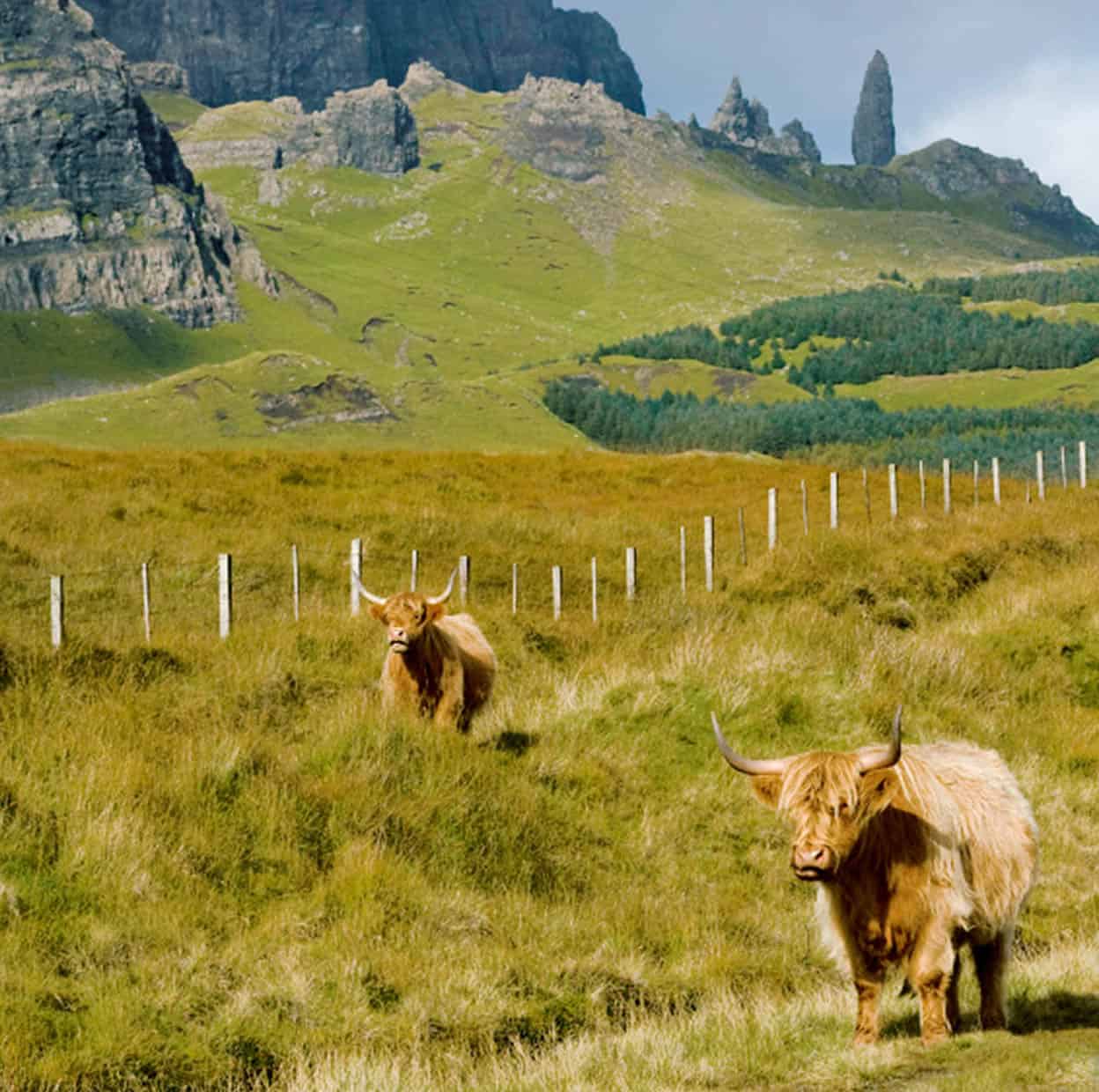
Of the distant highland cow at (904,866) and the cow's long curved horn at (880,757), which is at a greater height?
the cow's long curved horn at (880,757)

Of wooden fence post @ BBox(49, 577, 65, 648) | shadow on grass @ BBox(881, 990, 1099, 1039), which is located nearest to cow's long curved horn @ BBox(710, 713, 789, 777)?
shadow on grass @ BBox(881, 990, 1099, 1039)

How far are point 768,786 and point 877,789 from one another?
0.56m

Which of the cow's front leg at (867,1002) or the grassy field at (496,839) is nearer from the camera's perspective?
the cow's front leg at (867,1002)

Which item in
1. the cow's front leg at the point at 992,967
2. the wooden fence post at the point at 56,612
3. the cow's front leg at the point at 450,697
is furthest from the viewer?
the wooden fence post at the point at 56,612

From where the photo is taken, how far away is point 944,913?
7.28 metres

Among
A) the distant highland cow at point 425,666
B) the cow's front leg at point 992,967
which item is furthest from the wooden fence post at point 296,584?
the cow's front leg at point 992,967

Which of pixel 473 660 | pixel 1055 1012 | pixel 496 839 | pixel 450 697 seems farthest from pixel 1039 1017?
pixel 473 660

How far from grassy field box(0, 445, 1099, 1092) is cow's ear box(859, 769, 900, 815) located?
3.92 ft

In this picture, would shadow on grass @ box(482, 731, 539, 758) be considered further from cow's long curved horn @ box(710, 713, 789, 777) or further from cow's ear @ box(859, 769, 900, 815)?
cow's ear @ box(859, 769, 900, 815)

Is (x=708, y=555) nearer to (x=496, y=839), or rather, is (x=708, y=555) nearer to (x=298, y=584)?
(x=298, y=584)

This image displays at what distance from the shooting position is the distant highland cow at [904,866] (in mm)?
6898

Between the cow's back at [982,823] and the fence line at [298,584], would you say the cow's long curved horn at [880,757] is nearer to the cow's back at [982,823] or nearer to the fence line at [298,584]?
the cow's back at [982,823]

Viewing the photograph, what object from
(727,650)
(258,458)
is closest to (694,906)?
(727,650)

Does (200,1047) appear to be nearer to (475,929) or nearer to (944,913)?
(475,929)
